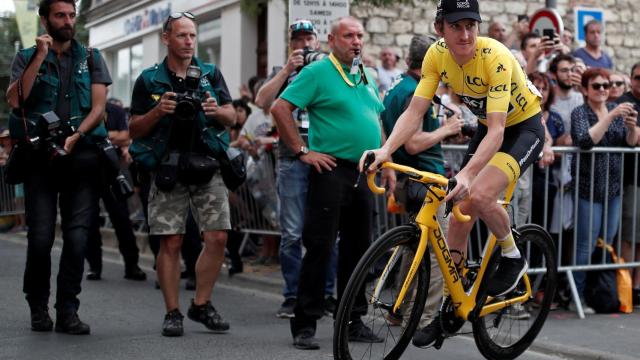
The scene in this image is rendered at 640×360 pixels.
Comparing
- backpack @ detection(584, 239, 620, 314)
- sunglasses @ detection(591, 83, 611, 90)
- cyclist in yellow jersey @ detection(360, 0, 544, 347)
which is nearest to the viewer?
cyclist in yellow jersey @ detection(360, 0, 544, 347)

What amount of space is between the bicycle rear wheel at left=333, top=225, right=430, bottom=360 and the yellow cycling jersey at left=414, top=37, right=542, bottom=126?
82 cm

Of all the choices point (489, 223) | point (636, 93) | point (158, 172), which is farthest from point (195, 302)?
point (636, 93)

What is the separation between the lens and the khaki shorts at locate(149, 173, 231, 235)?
6.99 metres

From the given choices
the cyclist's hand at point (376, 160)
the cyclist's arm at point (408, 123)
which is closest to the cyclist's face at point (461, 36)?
the cyclist's arm at point (408, 123)

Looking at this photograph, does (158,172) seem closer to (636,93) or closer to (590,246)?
(590,246)

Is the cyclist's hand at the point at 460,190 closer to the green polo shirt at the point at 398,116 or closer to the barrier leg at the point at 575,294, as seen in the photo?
the green polo shirt at the point at 398,116

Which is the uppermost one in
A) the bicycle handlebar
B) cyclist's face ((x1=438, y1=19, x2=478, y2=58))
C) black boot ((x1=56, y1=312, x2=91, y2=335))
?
cyclist's face ((x1=438, y1=19, x2=478, y2=58))

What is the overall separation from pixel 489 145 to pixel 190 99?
86.6 inches

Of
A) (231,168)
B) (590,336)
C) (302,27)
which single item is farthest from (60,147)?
(590,336)

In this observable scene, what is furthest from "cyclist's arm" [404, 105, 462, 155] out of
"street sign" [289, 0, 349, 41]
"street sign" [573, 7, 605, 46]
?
A: "street sign" [573, 7, 605, 46]

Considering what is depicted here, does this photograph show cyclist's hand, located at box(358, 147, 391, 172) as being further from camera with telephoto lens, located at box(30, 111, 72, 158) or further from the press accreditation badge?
camera with telephoto lens, located at box(30, 111, 72, 158)

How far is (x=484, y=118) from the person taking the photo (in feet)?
19.7

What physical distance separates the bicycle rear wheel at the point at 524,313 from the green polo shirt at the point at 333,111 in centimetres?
118

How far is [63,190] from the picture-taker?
713cm
